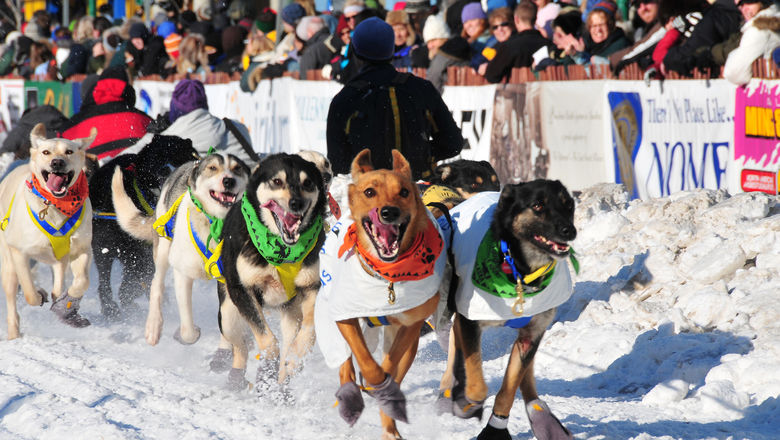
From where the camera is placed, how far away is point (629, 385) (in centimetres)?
467

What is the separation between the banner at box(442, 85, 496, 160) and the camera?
939cm

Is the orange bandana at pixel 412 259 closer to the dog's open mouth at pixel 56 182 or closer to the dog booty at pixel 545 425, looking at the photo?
the dog booty at pixel 545 425

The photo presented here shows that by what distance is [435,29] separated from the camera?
10.2 meters

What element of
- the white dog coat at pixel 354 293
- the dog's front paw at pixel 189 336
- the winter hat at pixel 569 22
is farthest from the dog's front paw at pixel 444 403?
the winter hat at pixel 569 22

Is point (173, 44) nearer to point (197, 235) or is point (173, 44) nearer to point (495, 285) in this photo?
point (197, 235)

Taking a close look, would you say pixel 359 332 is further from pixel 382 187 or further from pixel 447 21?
pixel 447 21

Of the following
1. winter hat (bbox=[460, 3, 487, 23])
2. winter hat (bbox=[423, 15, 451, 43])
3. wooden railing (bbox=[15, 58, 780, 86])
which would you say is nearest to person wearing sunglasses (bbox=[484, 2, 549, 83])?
wooden railing (bbox=[15, 58, 780, 86])

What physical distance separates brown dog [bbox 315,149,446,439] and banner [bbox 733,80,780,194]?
3556 mm

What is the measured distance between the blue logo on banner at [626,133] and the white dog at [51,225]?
4.28m

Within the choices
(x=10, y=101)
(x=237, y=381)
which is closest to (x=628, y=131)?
(x=237, y=381)

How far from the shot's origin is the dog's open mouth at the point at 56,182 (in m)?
5.96

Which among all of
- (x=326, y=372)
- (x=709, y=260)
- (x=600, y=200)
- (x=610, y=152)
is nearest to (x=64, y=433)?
(x=326, y=372)

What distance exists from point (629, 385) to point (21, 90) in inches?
669

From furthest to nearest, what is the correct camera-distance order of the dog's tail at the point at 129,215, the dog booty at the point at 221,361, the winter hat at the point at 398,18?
1. the winter hat at the point at 398,18
2. the dog's tail at the point at 129,215
3. the dog booty at the point at 221,361
